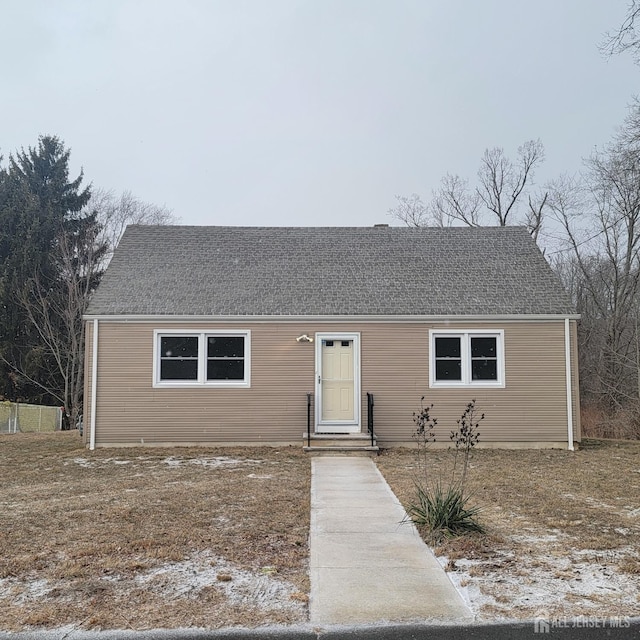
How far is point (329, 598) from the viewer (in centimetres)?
406

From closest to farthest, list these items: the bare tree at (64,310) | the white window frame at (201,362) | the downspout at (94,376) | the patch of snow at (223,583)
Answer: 1. the patch of snow at (223,583)
2. the downspout at (94,376)
3. the white window frame at (201,362)
4. the bare tree at (64,310)

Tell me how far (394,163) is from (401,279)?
15.3 metres

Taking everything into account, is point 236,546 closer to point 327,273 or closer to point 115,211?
point 327,273

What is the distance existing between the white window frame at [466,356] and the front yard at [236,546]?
290 cm

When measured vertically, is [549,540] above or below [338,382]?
below

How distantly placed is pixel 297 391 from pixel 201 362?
215cm

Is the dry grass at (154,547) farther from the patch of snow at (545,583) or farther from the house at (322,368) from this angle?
the house at (322,368)

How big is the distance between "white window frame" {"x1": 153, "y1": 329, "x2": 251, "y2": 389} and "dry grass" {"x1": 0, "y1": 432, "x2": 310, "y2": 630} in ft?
9.74

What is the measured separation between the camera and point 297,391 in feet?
41.6

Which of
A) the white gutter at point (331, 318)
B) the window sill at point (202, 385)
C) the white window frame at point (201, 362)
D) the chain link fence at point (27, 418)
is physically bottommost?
the chain link fence at point (27, 418)

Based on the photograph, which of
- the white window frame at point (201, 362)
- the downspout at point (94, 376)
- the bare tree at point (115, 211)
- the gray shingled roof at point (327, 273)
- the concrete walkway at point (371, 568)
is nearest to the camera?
the concrete walkway at point (371, 568)

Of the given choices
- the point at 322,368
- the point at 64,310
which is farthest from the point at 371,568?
the point at 64,310

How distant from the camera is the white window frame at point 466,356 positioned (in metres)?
12.7

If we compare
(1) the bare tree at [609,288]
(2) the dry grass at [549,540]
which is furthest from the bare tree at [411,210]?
(2) the dry grass at [549,540]
